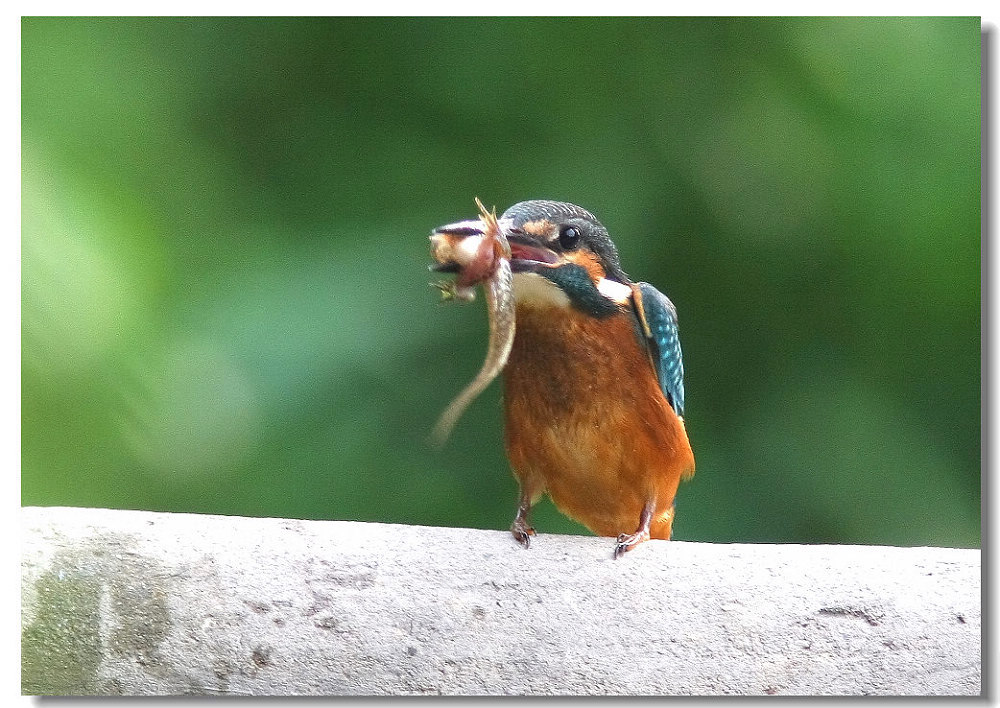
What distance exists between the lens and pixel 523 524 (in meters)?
2.59

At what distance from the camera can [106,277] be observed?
2803mm

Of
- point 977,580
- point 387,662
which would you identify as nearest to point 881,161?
point 977,580

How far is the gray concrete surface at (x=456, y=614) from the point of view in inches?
94.9

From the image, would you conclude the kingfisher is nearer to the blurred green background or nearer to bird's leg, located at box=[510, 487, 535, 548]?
bird's leg, located at box=[510, 487, 535, 548]

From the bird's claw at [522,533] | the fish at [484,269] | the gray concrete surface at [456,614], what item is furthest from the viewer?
the bird's claw at [522,533]

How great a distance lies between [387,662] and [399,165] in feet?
4.23

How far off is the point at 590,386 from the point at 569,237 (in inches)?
12.6

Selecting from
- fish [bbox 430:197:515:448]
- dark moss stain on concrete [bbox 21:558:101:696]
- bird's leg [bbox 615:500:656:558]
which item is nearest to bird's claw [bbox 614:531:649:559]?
bird's leg [bbox 615:500:656:558]

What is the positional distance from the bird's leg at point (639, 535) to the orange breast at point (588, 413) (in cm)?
3

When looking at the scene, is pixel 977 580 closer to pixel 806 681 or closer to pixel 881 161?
pixel 806 681

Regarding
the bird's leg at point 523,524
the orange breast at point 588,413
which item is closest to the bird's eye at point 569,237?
the orange breast at point 588,413

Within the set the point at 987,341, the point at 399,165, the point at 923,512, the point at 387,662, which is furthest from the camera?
the point at 399,165

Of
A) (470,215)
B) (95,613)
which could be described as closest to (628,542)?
(470,215)

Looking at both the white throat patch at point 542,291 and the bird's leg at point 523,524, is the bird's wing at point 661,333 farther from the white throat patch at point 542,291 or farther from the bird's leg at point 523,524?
the bird's leg at point 523,524
